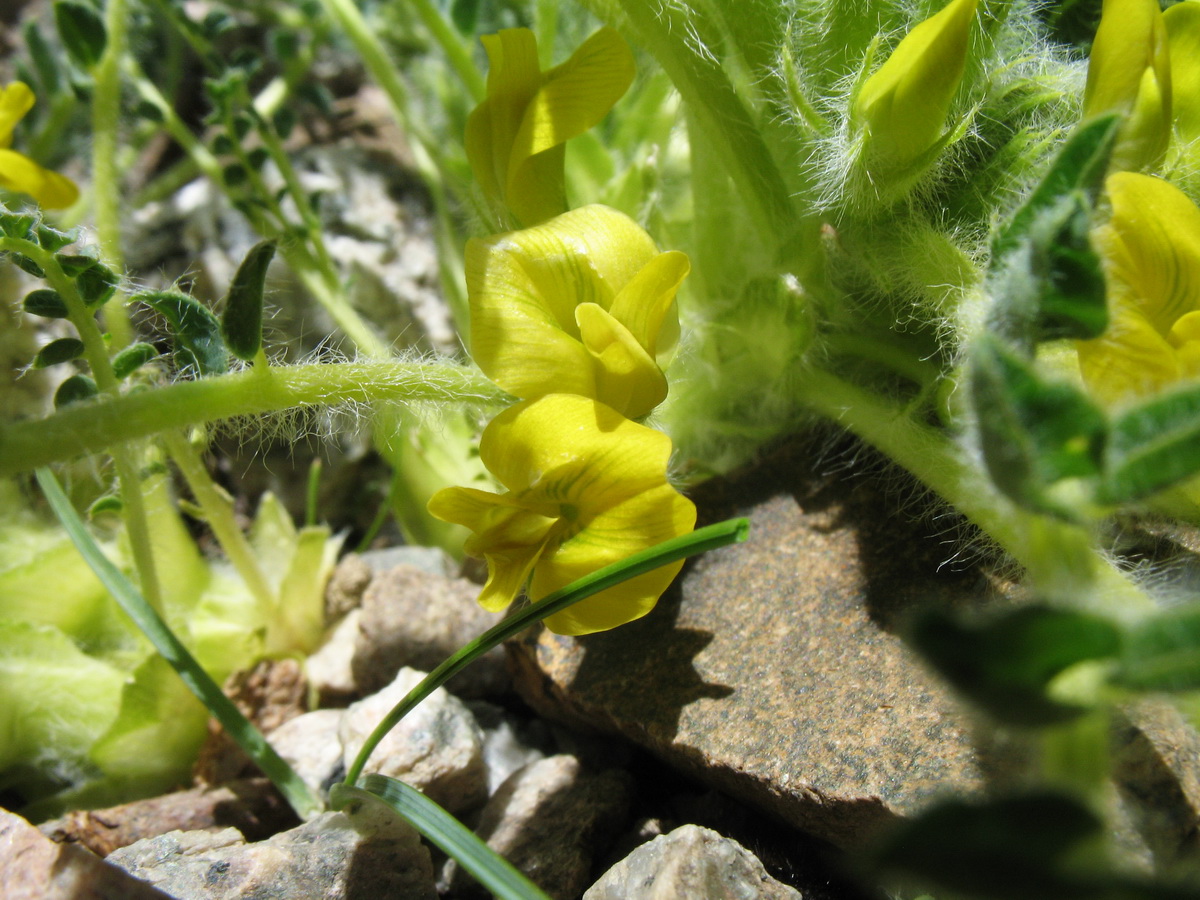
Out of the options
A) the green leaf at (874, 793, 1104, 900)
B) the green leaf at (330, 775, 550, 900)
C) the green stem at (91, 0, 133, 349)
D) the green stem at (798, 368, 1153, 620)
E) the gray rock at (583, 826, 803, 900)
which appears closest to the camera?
the green leaf at (874, 793, 1104, 900)

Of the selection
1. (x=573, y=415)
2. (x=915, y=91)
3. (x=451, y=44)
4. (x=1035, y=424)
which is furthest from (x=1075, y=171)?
(x=451, y=44)

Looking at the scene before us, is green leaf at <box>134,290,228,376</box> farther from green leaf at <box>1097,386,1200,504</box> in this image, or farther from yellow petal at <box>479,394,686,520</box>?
green leaf at <box>1097,386,1200,504</box>

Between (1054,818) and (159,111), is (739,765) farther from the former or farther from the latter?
(159,111)

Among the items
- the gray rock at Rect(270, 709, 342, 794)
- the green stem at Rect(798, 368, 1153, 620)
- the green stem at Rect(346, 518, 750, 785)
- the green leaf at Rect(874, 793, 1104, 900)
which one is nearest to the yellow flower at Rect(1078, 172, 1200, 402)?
the green stem at Rect(798, 368, 1153, 620)

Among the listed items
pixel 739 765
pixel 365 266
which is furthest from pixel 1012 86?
pixel 365 266

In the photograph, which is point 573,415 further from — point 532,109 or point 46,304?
point 46,304

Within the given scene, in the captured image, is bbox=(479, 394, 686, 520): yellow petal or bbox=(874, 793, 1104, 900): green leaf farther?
bbox=(479, 394, 686, 520): yellow petal
